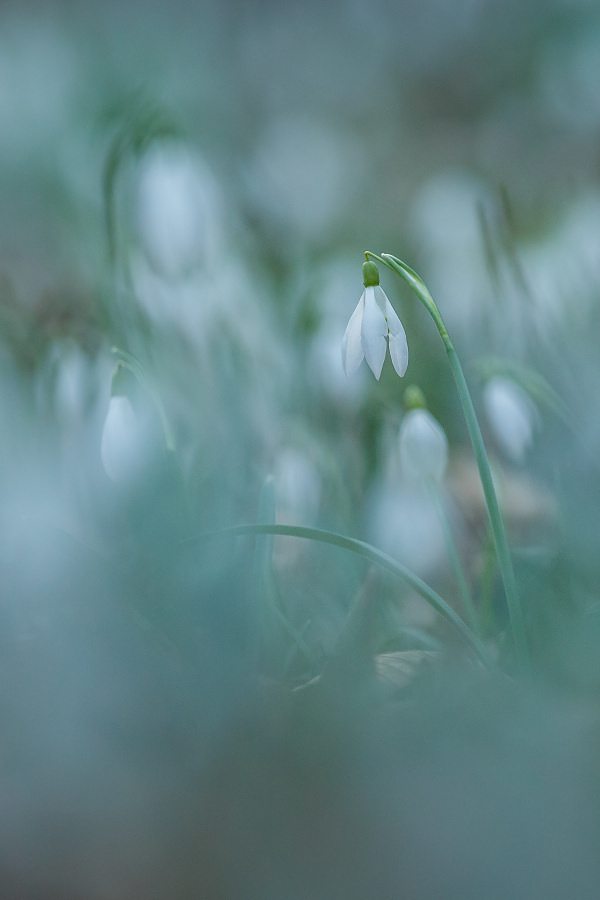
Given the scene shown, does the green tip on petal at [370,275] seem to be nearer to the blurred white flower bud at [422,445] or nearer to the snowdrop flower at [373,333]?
the snowdrop flower at [373,333]

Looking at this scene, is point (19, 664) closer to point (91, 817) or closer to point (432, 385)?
point (91, 817)

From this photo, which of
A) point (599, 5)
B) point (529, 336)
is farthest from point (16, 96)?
point (529, 336)

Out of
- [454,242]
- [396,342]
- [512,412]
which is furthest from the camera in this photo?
[454,242]

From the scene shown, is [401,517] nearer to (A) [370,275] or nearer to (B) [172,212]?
(A) [370,275]

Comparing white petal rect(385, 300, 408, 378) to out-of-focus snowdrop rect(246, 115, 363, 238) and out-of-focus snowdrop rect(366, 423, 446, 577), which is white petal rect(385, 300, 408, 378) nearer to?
out-of-focus snowdrop rect(366, 423, 446, 577)

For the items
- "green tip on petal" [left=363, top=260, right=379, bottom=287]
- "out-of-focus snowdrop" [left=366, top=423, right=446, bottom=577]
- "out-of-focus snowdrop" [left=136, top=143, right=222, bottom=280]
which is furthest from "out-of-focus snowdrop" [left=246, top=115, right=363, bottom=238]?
"green tip on petal" [left=363, top=260, right=379, bottom=287]

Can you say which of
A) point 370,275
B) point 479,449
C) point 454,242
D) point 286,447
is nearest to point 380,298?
point 370,275
